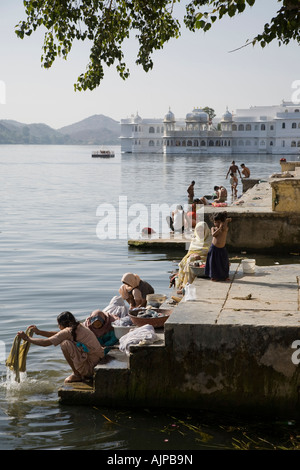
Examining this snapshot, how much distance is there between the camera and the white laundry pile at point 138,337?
6562 mm

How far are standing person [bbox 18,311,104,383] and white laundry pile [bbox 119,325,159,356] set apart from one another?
230mm

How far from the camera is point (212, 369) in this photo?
6316mm

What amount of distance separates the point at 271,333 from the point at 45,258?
413 inches

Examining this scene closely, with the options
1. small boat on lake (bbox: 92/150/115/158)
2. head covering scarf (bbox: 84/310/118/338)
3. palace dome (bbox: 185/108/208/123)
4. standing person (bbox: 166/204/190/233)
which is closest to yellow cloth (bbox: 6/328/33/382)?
head covering scarf (bbox: 84/310/118/338)

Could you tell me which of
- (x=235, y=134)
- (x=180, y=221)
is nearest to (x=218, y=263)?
(x=180, y=221)

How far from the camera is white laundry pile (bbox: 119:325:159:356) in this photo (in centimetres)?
656

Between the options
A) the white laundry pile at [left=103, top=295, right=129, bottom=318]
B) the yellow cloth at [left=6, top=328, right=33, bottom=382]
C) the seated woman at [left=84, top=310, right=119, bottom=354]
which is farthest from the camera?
the white laundry pile at [left=103, top=295, right=129, bottom=318]

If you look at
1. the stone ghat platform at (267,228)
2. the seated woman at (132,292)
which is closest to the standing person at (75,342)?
the seated woman at (132,292)

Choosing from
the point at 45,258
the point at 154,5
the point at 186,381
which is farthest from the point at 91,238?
the point at 186,381

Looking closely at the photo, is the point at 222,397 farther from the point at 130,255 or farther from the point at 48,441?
the point at 130,255

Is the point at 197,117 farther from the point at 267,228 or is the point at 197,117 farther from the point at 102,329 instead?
the point at 102,329

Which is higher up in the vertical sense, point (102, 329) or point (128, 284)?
point (128, 284)

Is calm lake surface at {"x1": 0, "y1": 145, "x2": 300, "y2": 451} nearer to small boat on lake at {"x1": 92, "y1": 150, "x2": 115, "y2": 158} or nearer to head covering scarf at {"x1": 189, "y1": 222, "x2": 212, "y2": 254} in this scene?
head covering scarf at {"x1": 189, "y1": 222, "x2": 212, "y2": 254}

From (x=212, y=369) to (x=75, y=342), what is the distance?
1.28 metres
